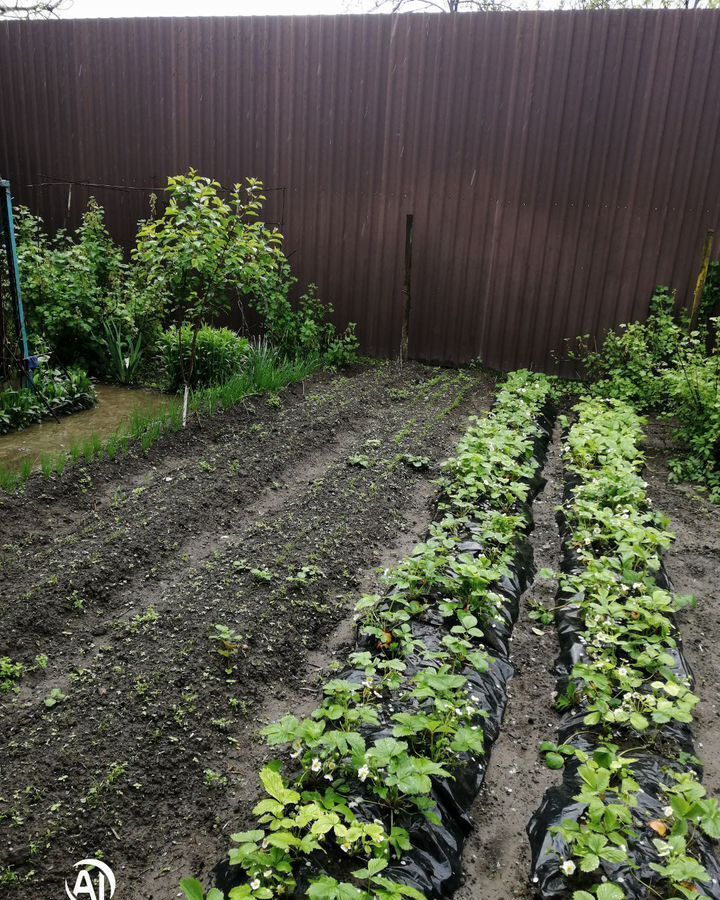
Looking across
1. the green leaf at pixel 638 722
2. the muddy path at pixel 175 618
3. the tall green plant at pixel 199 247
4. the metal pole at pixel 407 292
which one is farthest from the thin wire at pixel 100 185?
the green leaf at pixel 638 722

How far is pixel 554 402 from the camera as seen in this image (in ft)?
20.2

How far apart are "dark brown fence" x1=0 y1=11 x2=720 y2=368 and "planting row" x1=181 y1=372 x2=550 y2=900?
393cm

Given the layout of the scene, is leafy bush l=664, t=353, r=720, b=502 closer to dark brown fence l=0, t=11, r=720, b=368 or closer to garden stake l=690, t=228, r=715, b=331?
garden stake l=690, t=228, r=715, b=331

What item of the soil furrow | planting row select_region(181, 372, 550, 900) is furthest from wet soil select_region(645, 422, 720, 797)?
planting row select_region(181, 372, 550, 900)

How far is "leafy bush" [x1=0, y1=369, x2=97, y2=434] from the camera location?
4.95 metres

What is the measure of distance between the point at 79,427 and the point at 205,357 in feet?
4.12

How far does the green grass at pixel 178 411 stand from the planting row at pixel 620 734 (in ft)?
9.20

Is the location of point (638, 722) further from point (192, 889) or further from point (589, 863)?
point (192, 889)

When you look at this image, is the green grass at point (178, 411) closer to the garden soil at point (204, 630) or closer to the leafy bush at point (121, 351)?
the garden soil at point (204, 630)

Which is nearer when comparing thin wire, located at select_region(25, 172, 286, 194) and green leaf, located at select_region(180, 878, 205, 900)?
green leaf, located at select_region(180, 878, 205, 900)

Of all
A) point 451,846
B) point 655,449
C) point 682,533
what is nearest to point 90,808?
point 451,846

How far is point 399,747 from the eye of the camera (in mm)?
1960

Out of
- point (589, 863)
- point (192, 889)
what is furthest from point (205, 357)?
point (589, 863)

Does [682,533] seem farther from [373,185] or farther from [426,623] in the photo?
[373,185]
